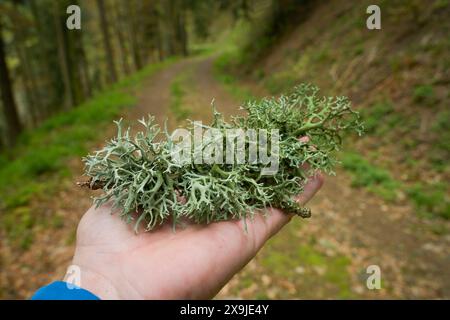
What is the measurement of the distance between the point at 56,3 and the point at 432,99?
1346cm

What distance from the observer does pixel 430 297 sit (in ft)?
13.4

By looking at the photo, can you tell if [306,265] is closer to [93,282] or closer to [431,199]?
[431,199]

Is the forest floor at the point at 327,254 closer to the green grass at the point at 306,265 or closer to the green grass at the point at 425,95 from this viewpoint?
the green grass at the point at 306,265

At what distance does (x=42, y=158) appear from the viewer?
672 centimetres

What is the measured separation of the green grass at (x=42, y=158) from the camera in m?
5.39

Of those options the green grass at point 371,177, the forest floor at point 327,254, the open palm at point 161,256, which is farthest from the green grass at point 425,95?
the open palm at point 161,256

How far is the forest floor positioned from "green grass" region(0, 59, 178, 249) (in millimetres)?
254

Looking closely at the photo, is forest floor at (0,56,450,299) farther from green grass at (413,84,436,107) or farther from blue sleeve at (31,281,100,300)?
blue sleeve at (31,281,100,300)

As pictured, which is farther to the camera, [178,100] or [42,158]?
[178,100]

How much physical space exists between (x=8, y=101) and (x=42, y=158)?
163 inches

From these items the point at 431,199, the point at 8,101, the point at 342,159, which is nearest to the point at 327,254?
the point at 431,199

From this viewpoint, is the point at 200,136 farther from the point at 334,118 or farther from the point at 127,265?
the point at 334,118

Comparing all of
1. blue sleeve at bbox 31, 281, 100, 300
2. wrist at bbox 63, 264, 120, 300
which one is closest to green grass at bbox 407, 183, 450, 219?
wrist at bbox 63, 264, 120, 300

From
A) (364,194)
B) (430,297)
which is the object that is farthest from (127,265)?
(364,194)
